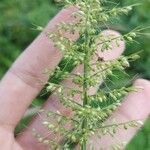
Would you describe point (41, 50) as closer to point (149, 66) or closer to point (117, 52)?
point (117, 52)

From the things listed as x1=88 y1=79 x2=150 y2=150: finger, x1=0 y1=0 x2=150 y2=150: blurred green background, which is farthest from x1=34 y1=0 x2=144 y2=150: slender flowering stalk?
x1=0 y1=0 x2=150 y2=150: blurred green background

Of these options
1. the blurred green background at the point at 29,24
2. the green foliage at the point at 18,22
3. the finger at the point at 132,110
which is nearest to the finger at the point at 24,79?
the finger at the point at 132,110

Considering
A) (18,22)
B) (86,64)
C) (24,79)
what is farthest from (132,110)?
(18,22)

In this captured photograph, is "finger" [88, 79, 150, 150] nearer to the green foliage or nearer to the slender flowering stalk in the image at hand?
the slender flowering stalk

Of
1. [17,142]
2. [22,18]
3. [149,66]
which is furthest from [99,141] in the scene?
[22,18]

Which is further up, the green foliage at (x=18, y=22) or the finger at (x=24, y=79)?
the finger at (x=24, y=79)

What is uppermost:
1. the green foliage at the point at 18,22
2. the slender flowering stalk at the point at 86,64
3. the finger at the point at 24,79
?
the slender flowering stalk at the point at 86,64

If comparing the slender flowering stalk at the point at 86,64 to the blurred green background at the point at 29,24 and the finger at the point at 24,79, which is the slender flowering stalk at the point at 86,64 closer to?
the finger at the point at 24,79
